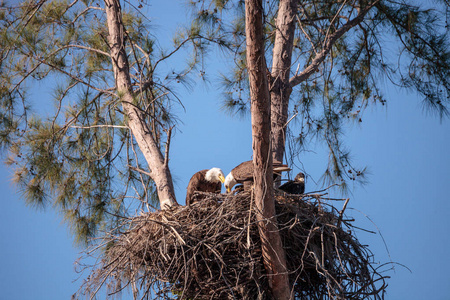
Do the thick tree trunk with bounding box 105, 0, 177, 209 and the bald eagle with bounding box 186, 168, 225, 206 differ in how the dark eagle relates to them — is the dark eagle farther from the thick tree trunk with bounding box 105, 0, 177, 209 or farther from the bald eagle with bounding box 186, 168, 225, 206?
the thick tree trunk with bounding box 105, 0, 177, 209

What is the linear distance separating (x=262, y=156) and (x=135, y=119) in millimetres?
→ 1432

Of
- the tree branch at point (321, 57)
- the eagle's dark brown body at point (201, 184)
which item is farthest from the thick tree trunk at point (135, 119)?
the tree branch at point (321, 57)

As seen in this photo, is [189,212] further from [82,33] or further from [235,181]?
[82,33]

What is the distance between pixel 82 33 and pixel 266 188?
2652 mm

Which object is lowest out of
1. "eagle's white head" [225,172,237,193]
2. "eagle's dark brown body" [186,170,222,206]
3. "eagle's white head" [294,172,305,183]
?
"eagle's white head" [225,172,237,193]

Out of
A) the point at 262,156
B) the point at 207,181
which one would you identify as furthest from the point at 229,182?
the point at 262,156

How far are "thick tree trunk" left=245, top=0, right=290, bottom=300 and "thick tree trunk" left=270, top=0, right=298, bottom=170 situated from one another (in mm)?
815

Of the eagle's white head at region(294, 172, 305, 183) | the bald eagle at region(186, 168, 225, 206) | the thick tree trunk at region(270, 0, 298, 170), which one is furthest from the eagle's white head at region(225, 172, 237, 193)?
the eagle's white head at region(294, 172, 305, 183)

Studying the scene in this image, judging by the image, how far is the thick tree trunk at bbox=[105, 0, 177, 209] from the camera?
4.09 m

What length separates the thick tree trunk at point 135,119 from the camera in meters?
4.09

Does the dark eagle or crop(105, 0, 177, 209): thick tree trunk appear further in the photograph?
crop(105, 0, 177, 209): thick tree trunk

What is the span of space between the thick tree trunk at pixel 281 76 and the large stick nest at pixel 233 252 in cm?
70

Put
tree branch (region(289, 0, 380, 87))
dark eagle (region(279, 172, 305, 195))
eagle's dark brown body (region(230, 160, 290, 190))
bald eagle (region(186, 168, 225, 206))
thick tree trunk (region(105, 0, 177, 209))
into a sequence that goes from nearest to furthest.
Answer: eagle's dark brown body (region(230, 160, 290, 190)), dark eagle (region(279, 172, 305, 195)), thick tree trunk (region(105, 0, 177, 209)), bald eagle (region(186, 168, 225, 206)), tree branch (region(289, 0, 380, 87))

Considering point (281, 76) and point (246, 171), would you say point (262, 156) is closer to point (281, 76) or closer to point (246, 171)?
point (246, 171)
